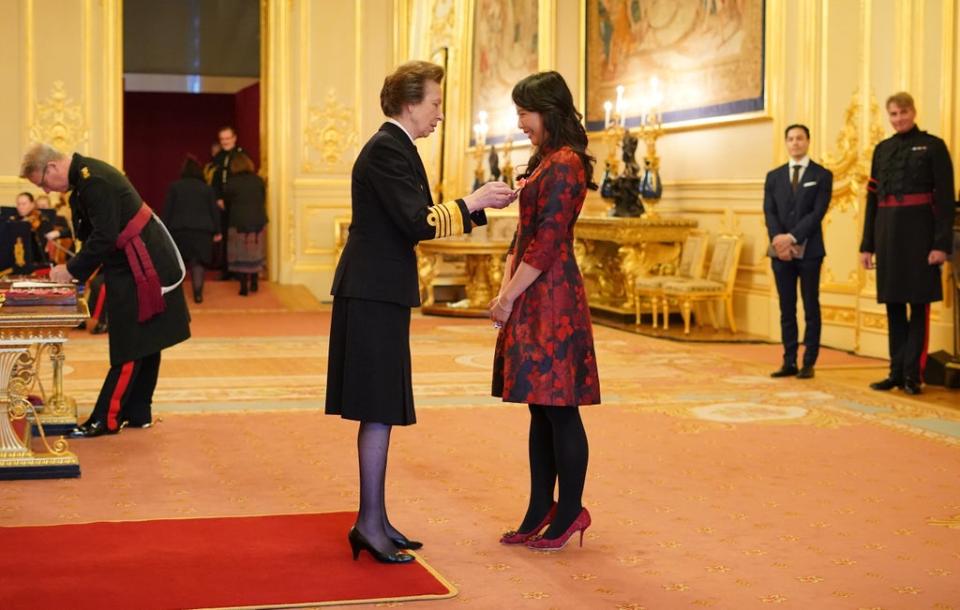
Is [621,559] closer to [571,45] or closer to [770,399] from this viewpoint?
[770,399]

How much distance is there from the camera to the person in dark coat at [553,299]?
12.7 ft

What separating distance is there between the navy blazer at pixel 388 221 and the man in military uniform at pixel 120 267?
224 cm

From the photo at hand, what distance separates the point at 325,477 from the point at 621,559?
154 cm

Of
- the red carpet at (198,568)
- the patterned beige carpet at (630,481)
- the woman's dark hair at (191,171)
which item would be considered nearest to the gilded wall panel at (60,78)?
the woman's dark hair at (191,171)

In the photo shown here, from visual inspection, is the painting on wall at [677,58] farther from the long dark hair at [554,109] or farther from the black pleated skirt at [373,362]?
the black pleated skirt at [373,362]

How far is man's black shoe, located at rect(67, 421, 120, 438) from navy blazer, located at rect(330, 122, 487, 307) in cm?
260

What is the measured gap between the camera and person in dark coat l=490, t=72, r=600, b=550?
3857 millimetres

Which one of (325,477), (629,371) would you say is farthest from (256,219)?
(325,477)

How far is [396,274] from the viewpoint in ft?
12.4

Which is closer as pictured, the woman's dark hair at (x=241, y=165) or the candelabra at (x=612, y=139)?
the candelabra at (x=612, y=139)

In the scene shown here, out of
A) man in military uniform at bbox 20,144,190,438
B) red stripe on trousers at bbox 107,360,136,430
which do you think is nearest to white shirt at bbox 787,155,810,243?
man in military uniform at bbox 20,144,190,438

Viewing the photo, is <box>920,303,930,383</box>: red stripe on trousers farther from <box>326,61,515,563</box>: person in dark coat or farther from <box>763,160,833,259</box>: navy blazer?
<box>326,61,515,563</box>: person in dark coat

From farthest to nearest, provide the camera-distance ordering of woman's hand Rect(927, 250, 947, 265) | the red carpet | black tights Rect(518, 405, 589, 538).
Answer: woman's hand Rect(927, 250, 947, 265) < black tights Rect(518, 405, 589, 538) < the red carpet

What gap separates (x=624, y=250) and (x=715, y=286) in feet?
3.69
